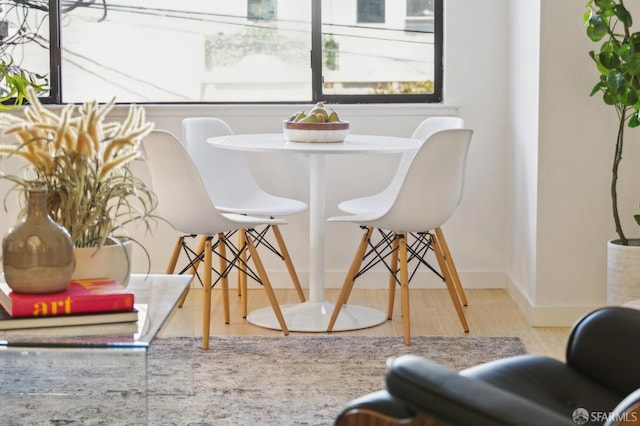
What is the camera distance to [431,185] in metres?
3.89

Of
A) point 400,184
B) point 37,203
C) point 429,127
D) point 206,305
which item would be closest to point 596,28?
point 429,127

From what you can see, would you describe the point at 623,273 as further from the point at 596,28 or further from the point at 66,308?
the point at 66,308

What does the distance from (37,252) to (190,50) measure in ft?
9.64

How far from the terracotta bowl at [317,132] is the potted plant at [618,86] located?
106 centimetres

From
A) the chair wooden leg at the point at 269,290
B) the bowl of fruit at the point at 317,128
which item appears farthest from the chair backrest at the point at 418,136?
the chair wooden leg at the point at 269,290

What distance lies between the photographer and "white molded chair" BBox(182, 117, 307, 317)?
459cm

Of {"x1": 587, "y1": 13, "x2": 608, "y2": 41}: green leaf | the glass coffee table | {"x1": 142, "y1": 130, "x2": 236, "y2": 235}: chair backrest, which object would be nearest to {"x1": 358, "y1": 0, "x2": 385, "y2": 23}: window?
{"x1": 587, "y1": 13, "x2": 608, "y2": 41}: green leaf

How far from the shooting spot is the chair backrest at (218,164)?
15.2ft

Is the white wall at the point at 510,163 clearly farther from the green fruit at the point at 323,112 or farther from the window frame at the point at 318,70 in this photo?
the green fruit at the point at 323,112

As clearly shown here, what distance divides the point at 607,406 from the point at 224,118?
324 centimetres

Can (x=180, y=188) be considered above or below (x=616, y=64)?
below

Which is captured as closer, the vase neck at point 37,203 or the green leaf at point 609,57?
the vase neck at point 37,203

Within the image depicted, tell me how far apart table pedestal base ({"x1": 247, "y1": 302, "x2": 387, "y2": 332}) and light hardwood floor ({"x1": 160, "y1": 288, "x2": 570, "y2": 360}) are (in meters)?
0.04

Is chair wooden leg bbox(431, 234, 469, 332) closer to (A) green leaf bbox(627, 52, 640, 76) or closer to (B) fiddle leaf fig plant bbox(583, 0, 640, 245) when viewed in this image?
(B) fiddle leaf fig plant bbox(583, 0, 640, 245)
